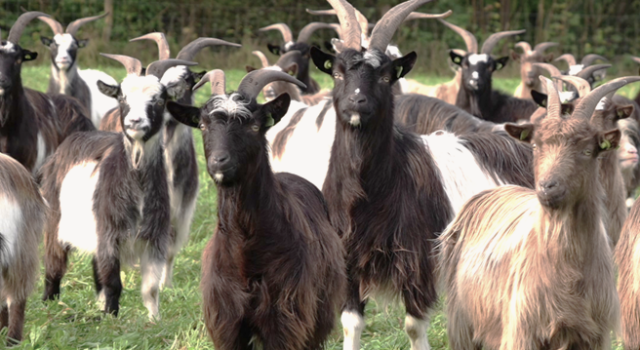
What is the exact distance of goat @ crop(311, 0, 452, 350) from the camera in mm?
5699

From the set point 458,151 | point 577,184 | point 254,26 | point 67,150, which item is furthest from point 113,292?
point 254,26

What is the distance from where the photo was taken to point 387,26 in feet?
20.0

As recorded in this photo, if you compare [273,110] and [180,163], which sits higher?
[273,110]

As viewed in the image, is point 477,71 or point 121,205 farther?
point 477,71

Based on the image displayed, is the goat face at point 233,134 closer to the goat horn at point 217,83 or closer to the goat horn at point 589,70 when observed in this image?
the goat horn at point 217,83

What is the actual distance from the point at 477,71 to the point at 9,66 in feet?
17.2

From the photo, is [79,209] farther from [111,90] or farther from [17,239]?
[17,239]

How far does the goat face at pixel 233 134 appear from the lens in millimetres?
4434

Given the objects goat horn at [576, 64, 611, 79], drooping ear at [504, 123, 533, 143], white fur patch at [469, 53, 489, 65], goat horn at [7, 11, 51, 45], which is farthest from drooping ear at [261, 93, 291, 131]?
white fur patch at [469, 53, 489, 65]

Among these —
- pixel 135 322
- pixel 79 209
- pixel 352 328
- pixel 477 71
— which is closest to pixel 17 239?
pixel 135 322

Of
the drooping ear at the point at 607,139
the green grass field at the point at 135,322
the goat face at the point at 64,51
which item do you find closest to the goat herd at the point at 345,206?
the drooping ear at the point at 607,139

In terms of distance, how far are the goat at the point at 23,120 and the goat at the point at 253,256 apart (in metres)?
3.98

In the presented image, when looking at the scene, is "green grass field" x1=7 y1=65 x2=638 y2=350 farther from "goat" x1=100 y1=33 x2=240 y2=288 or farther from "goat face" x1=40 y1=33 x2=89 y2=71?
"goat face" x1=40 y1=33 x2=89 y2=71

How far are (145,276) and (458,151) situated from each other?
235cm
